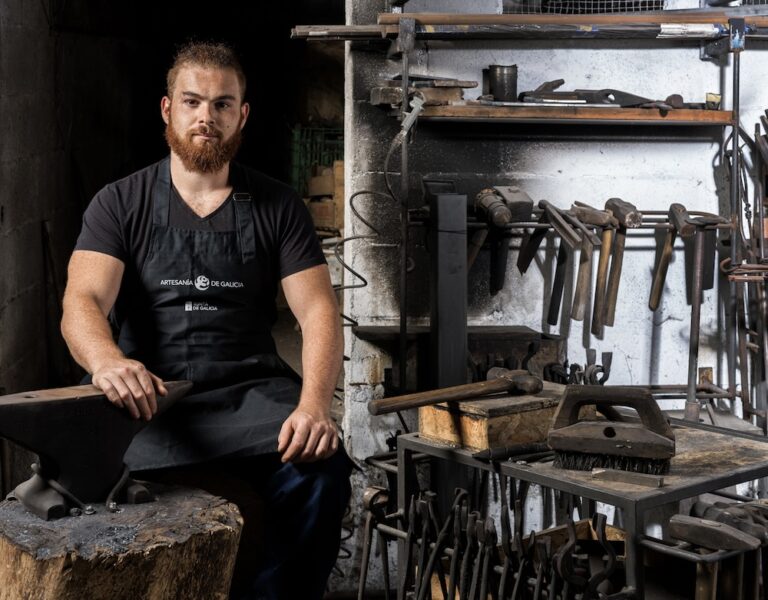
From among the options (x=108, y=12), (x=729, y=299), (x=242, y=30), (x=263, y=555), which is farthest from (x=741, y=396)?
(x=242, y=30)

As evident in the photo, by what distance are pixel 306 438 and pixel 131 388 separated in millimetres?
495

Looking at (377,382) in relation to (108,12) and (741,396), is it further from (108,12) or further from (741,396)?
(108,12)

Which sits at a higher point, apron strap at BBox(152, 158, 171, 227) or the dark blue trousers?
apron strap at BBox(152, 158, 171, 227)

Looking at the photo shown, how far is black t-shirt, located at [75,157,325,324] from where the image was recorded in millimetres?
2943

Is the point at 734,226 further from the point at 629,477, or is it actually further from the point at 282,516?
the point at 282,516

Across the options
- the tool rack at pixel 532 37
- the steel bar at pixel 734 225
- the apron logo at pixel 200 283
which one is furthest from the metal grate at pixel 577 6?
the apron logo at pixel 200 283

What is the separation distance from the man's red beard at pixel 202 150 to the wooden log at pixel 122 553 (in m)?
1.09

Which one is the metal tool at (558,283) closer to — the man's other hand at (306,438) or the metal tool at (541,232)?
the metal tool at (541,232)

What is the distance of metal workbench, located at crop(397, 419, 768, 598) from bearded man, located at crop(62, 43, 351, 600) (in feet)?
0.93

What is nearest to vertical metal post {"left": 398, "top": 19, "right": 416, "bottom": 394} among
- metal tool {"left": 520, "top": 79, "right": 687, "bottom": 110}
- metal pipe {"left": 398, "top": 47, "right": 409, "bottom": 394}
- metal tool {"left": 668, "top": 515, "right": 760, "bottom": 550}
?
metal pipe {"left": 398, "top": 47, "right": 409, "bottom": 394}

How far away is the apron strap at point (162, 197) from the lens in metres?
2.98

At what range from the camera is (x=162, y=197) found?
9.89ft

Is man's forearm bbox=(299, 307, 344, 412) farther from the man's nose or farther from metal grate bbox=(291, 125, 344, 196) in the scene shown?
metal grate bbox=(291, 125, 344, 196)

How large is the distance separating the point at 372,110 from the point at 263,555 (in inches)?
76.8
